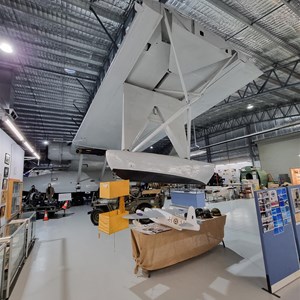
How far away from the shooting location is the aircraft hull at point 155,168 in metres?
1.98

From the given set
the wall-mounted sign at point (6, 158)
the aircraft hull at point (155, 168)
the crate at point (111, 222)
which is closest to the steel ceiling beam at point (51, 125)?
the wall-mounted sign at point (6, 158)

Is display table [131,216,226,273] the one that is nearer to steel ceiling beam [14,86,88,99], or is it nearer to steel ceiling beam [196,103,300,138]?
steel ceiling beam [14,86,88,99]

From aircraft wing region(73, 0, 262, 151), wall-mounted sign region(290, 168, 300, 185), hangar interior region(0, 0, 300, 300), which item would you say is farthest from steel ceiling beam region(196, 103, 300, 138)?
aircraft wing region(73, 0, 262, 151)

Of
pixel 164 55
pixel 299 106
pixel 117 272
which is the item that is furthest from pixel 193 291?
pixel 299 106

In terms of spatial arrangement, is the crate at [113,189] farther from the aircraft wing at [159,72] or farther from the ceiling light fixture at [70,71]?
the ceiling light fixture at [70,71]

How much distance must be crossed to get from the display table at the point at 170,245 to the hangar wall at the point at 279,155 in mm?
12640

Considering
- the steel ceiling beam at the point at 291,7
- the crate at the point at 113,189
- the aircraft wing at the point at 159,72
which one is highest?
the steel ceiling beam at the point at 291,7

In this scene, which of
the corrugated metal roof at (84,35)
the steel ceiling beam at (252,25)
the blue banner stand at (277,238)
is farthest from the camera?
the steel ceiling beam at (252,25)

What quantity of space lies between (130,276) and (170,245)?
34.2 inches

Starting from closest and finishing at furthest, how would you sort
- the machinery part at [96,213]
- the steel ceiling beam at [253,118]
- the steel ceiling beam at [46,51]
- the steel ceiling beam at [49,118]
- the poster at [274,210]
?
1. the poster at [274,210]
2. the steel ceiling beam at [46,51]
3. the machinery part at [96,213]
4. the steel ceiling beam at [49,118]
5. the steel ceiling beam at [253,118]

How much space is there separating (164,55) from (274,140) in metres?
14.5

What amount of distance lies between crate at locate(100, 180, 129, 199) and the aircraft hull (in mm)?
1495

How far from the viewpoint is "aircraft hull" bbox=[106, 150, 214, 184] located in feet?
6.51

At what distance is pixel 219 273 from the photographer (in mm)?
2904
